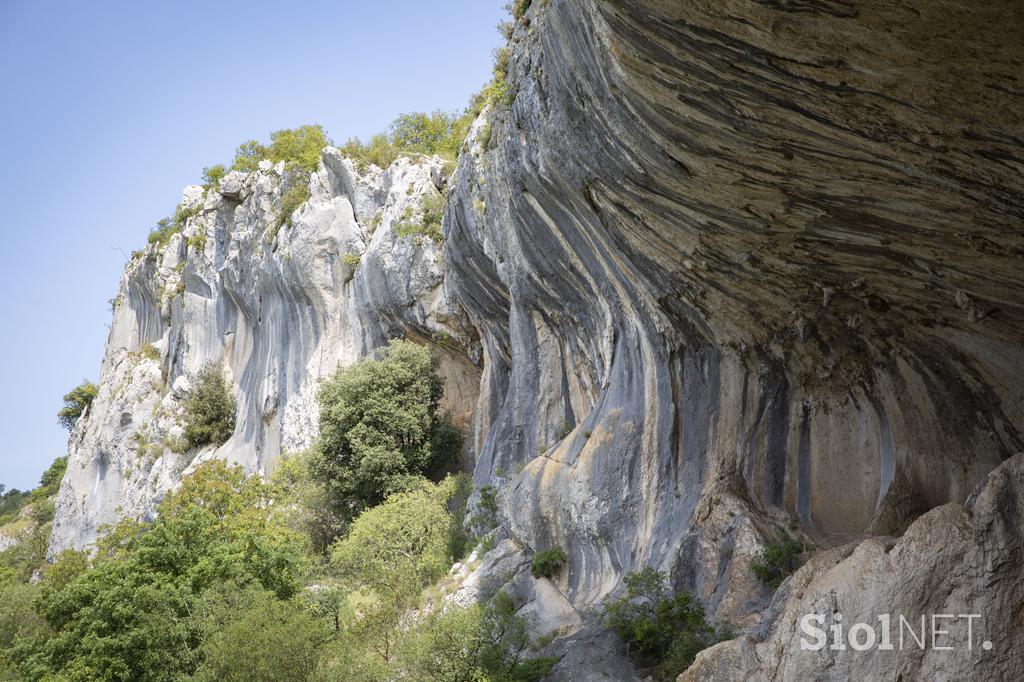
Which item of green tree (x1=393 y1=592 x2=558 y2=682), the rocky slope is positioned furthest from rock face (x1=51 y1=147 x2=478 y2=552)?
green tree (x1=393 y1=592 x2=558 y2=682)

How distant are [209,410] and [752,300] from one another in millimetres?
35093

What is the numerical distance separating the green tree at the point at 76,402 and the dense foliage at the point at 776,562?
61.9 meters

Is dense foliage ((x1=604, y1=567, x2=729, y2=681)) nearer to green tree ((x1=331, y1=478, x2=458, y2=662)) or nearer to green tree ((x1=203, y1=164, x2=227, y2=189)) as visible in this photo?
green tree ((x1=331, y1=478, x2=458, y2=662))

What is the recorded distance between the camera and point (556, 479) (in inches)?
758

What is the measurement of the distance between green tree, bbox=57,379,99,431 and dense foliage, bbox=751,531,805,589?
61857 millimetres

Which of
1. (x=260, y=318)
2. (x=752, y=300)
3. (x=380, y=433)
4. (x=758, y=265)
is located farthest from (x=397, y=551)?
(x=260, y=318)

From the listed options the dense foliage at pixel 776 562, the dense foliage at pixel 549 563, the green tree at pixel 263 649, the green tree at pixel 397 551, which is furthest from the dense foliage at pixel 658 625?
the green tree at pixel 397 551

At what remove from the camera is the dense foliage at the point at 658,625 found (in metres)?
13.6

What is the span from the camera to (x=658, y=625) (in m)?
14.3

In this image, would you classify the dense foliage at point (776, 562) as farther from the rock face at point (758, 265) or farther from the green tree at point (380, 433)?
the green tree at point (380, 433)

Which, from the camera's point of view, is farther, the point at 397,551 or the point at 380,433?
the point at 380,433

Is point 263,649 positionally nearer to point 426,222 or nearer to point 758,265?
point 758,265

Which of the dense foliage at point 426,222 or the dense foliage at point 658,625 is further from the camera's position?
the dense foliage at point 426,222

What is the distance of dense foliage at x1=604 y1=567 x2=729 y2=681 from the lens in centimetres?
1359
